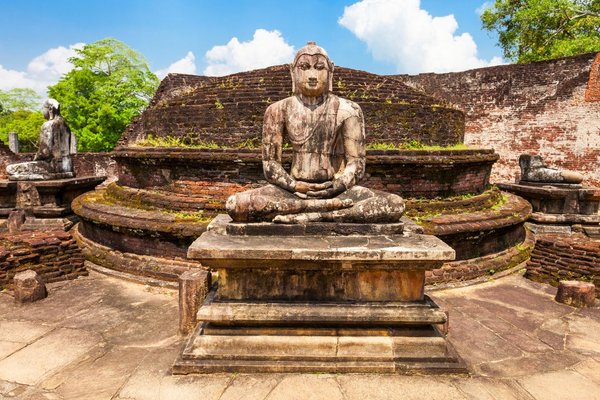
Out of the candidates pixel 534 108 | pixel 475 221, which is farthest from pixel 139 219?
pixel 534 108

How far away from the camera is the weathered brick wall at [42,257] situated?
5027 mm

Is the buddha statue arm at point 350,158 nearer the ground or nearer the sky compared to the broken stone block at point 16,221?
nearer the sky

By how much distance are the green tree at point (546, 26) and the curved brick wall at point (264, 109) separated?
36.8ft

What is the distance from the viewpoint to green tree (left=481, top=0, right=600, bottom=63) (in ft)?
51.4

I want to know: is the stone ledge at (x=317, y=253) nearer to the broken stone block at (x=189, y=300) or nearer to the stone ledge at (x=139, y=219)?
the broken stone block at (x=189, y=300)

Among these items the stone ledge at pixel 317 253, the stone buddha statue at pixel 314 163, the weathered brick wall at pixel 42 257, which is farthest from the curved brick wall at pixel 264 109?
the stone ledge at pixel 317 253

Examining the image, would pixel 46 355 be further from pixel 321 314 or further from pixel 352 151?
pixel 352 151

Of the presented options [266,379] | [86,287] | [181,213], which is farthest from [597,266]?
[86,287]

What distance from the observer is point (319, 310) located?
2889mm

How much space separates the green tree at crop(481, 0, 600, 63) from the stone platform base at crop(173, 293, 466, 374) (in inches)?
660

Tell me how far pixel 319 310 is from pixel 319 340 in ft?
0.70

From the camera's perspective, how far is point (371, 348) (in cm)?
288

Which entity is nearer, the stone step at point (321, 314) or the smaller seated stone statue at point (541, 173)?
the stone step at point (321, 314)

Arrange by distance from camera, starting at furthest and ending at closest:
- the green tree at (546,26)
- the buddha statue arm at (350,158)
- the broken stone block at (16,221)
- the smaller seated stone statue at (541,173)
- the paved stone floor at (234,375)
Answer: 1. the green tree at (546,26)
2. the smaller seated stone statue at (541,173)
3. the broken stone block at (16,221)
4. the buddha statue arm at (350,158)
5. the paved stone floor at (234,375)
